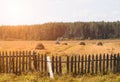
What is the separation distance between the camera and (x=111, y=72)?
17.5m

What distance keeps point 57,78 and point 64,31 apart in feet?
508

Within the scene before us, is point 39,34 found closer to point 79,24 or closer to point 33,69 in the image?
point 79,24

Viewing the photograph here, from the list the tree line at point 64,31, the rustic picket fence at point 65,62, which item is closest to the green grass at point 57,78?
the rustic picket fence at point 65,62

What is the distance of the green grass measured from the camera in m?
15.5

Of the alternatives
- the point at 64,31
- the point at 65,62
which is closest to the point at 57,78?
the point at 65,62

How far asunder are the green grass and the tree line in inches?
5476

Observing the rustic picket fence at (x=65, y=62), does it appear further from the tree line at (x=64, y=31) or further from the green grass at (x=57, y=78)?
the tree line at (x=64, y=31)

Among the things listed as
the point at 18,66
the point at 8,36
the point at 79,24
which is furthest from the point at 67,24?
the point at 18,66

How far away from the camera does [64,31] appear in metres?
171

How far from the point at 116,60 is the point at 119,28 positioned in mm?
152025

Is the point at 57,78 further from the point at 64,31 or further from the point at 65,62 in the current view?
the point at 64,31

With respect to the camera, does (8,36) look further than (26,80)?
Yes

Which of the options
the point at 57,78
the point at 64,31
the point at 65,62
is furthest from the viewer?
the point at 64,31

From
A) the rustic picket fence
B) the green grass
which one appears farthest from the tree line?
the green grass
